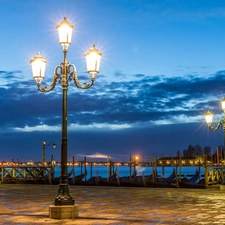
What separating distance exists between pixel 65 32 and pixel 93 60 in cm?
95

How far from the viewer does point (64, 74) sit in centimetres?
1150

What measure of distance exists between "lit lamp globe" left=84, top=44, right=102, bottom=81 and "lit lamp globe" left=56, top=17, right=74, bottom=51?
1.86 ft

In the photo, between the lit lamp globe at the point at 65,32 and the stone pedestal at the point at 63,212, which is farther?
the lit lamp globe at the point at 65,32

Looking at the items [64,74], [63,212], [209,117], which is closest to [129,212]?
[63,212]

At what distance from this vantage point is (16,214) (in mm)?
12156

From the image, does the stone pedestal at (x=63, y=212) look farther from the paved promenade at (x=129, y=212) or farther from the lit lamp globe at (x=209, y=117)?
the lit lamp globe at (x=209, y=117)

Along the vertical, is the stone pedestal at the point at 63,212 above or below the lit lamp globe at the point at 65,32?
below

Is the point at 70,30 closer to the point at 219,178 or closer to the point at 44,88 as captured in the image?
the point at 44,88

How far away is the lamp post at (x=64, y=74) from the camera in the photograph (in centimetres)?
1112

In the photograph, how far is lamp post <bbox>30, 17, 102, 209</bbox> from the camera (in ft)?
36.5

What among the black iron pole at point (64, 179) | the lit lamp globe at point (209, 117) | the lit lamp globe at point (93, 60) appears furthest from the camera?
the lit lamp globe at point (209, 117)

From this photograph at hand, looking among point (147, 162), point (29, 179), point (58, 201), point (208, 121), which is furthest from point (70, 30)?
point (147, 162)

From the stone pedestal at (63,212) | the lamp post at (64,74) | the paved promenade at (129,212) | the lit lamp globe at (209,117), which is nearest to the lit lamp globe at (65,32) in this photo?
the lamp post at (64,74)

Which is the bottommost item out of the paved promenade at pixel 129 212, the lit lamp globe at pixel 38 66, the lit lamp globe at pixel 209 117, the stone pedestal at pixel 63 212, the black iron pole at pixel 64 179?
the paved promenade at pixel 129 212
